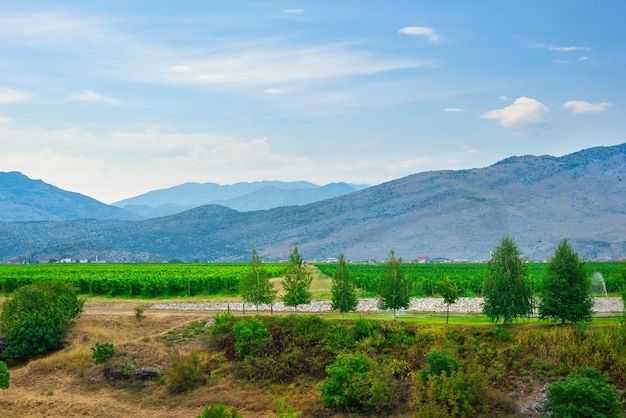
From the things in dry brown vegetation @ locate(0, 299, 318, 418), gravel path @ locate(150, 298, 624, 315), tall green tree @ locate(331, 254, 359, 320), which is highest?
tall green tree @ locate(331, 254, 359, 320)

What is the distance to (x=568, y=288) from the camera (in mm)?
35625

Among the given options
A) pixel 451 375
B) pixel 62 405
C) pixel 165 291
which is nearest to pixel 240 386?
pixel 62 405

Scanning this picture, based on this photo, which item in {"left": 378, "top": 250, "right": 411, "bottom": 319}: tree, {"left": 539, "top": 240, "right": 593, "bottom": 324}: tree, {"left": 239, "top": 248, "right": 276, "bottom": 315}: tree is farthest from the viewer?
{"left": 239, "top": 248, "right": 276, "bottom": 315}: tree

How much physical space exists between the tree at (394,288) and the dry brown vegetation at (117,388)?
9885mm

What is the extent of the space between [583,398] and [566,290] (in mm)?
8880

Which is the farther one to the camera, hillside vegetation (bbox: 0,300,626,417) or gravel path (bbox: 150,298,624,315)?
gravel path (bbox: 150,298,624,315)

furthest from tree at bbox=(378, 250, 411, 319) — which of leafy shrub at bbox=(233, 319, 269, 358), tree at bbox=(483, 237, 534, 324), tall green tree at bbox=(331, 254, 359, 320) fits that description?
leafy shrub at bbox=(233, 319, 269, 358)

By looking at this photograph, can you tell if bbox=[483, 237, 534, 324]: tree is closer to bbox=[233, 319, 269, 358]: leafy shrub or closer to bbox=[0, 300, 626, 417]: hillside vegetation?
bbox=[0, 300, 626, 417]: hillside vegetation

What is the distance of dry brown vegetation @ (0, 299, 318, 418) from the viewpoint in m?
35.8

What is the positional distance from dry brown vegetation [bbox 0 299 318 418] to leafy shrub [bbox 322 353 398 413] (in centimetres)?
190

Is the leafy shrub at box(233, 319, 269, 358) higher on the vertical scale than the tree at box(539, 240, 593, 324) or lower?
lower

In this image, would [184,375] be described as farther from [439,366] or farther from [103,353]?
[439,366]

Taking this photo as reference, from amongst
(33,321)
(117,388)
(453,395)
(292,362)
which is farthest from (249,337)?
(33,321)

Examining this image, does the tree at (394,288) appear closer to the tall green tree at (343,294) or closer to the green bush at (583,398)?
the tall green tree at (343,294)
